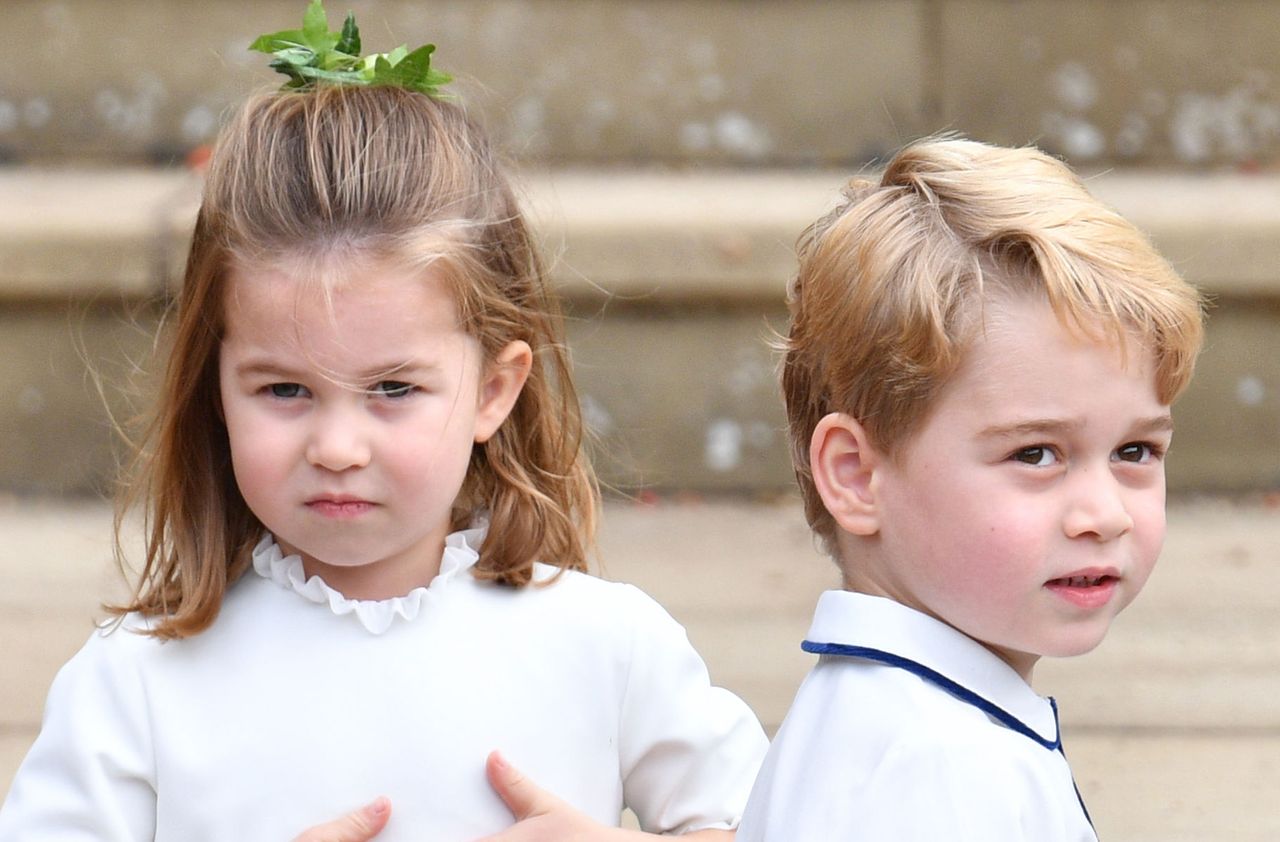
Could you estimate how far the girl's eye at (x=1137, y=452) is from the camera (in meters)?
1.66

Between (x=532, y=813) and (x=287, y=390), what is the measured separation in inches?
21.0

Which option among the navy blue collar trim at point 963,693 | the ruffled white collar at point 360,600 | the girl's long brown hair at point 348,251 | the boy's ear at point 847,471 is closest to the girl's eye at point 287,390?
the girl's long brown hair at point 348,251

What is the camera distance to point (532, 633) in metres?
2.02

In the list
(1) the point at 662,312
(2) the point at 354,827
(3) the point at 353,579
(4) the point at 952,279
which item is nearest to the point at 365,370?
(3) the point at 353,579

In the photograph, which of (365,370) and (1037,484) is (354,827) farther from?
(1037,484)

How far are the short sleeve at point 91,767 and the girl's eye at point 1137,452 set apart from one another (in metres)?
1.07

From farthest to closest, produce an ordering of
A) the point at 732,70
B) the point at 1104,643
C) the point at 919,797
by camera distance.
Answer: the point at 732,70 < the point at 1104,643 < the point at 919,797

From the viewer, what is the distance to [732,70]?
4.46 m

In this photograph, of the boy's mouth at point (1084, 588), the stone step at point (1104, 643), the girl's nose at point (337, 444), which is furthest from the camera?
the stone step at point (1104, 643)

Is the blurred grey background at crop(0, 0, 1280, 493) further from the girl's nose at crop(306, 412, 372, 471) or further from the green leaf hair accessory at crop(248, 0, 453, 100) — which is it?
the girl's nose at crop(306, 412, 372, 471)

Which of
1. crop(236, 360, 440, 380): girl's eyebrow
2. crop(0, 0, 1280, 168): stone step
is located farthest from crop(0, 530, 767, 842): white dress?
crop(0, 0, 1280, 168): stone step

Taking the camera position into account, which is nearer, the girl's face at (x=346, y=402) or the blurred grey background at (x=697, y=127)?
the girl's face at (x=346, y=402)

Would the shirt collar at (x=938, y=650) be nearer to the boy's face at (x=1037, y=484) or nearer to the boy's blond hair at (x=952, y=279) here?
the boy's face at (x=1037, y=484)

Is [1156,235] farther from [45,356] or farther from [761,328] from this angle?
[45,356]
